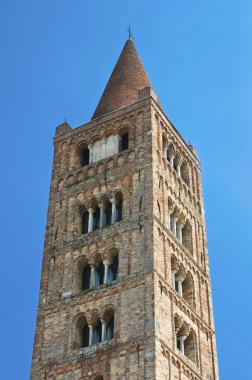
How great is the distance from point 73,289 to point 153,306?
399cm

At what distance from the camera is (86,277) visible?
32.2 meters

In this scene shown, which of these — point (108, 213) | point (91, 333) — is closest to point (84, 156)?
point (108, 213)

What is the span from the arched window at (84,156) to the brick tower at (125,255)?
0.06 m

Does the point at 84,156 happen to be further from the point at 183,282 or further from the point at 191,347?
the point at 191,347

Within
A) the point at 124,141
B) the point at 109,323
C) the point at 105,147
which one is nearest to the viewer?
the point at 109,323

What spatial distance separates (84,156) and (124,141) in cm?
212

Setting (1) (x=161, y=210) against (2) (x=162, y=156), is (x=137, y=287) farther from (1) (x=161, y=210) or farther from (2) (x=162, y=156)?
(2) (x=162, y=156)

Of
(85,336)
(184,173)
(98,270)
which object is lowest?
(85,336)

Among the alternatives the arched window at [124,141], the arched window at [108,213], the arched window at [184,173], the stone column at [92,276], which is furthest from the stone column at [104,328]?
the arched window at [184,173]

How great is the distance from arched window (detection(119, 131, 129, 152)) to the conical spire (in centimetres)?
210

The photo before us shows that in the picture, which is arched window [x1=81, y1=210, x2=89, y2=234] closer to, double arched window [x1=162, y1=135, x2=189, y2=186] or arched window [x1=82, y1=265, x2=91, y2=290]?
Answer: arched window [x1=82, y1=265, x2=91, y2=290]

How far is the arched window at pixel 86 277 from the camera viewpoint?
105 ft

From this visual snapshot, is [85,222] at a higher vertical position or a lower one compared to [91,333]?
higher

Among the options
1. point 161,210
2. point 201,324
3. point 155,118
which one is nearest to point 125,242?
point 161,210
